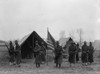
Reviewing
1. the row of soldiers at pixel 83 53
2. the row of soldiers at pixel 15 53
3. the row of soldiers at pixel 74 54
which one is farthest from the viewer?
the row of soldiers at pixel 83 53

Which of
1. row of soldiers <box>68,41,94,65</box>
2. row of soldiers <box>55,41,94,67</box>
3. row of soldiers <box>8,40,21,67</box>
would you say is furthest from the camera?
row of soldiers <box>68,41,94,65</box>

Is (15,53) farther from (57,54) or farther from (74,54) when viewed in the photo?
(74,54)

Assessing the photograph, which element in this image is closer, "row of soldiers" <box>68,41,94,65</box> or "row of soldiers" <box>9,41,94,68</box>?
"row of soldiers" <box>9,41,94,68</box>

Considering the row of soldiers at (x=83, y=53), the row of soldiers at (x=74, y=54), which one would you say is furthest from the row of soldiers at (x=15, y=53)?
the row of soldiers at (x=83, y=53)

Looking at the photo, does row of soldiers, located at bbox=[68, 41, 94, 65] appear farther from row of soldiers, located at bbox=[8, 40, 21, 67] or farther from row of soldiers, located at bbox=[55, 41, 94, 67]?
row of soldiers, located at bbox=[8, 40, 21, 67]

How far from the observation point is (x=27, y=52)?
35.5m

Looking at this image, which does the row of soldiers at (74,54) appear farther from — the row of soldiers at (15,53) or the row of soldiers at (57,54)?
the row of soldiers at (15,53)

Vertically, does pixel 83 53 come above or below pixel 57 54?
above

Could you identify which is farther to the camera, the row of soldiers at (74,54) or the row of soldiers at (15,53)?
the row of soldiers at (15,53)

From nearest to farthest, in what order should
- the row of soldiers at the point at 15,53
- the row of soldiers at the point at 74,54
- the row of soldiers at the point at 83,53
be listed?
1. the row of soldiers at the point at 74,54
2. the row of soldiers at the point at 15,53
3. the row of soldiers at the point at 83,53

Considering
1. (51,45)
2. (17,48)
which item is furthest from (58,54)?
(51,45)

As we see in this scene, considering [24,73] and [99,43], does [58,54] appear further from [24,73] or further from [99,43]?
[99,43]

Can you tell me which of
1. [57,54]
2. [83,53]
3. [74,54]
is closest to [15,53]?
[57,54]

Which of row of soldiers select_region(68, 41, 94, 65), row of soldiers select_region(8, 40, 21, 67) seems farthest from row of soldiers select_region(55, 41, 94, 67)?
row of soldiers select_region(8, 40, 21, 67)
